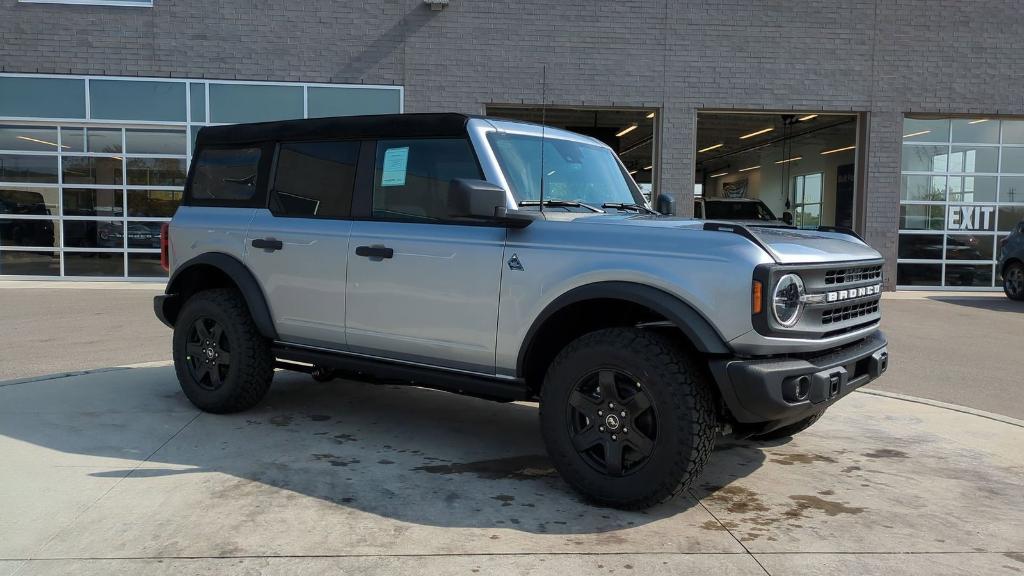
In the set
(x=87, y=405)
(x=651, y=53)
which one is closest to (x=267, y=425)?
(x=87, y=405)

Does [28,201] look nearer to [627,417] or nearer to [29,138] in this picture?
[29,138]

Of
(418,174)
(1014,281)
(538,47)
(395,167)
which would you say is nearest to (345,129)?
(395,167)

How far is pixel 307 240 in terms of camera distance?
5141 millimetres

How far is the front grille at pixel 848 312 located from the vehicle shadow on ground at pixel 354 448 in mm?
1085

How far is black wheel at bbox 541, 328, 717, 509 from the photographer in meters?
3.72

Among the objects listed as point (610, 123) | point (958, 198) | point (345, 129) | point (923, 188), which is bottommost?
point (345, 129)

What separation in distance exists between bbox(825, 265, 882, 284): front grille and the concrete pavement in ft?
3.71

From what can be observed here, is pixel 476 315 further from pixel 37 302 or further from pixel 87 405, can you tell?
pixel 37 302

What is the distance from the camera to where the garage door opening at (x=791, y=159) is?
2277cm

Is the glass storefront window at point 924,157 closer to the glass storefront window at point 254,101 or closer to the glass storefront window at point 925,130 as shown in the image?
the glass storefront window at point 925,130

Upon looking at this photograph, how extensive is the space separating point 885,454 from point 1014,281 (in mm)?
12653

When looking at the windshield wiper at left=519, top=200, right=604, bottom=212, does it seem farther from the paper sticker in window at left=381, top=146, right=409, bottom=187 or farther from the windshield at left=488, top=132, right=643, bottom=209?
the paper sticker in window at left=381, top=146, right=409, bottom=187

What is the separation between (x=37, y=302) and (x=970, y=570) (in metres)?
13.5

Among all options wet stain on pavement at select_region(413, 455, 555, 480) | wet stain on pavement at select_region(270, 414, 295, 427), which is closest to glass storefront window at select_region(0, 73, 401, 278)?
wet stain on pavement at select_region(270, 414, 295, 427)
